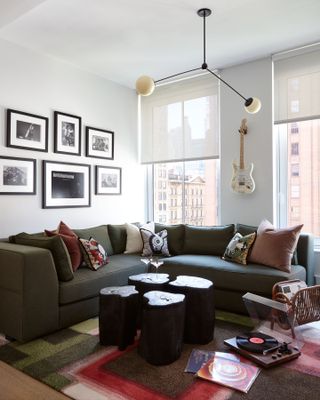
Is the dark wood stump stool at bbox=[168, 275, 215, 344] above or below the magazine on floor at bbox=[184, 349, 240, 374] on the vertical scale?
above

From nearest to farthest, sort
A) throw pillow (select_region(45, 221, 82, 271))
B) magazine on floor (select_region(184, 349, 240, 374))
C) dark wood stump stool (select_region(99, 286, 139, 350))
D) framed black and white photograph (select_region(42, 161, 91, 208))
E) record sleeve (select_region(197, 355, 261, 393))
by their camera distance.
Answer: record sleeve (select_region(197, 355, 261, 393)) < magazine on floor (select_region(184, 349, 240, 374)) < dark wood stump stool (select_region(99, 286, 139, 350)) < throw pillow (select_region(45, 221, 82, 271)) < framed black and white photograph (select_region(42, 161, 91, 208))

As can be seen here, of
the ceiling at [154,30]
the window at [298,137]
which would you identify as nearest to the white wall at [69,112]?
the ceiling at [154,30]

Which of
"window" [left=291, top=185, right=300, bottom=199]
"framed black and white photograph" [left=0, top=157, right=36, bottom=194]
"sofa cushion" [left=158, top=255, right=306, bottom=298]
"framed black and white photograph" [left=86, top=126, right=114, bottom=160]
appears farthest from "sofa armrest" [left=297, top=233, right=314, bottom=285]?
"framed black and white photograph" [left=0, top=157, right=36, bottom=194]

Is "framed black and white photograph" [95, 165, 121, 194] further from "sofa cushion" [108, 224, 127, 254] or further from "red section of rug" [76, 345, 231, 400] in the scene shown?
"red section of rug" [76, 345, 231, 400]

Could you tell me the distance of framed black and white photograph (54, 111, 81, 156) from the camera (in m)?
3.93

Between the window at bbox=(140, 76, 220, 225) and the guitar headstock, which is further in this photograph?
the window at bbox=(140, 76, 220, 225)

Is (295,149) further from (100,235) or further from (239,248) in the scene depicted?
(100,235)

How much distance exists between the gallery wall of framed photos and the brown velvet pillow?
7.34ft

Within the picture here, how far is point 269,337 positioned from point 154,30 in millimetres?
2972

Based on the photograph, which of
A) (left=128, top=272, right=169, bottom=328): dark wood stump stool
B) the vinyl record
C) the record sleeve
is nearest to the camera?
the record sleeve

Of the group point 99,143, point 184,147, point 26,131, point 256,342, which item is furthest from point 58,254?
point 184,147

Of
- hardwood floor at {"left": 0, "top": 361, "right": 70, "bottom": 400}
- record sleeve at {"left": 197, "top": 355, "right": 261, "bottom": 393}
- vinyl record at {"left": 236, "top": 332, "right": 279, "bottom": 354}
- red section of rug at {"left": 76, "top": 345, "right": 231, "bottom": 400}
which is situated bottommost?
hardwood floor at {"left": 0, "top": 361, "right": 70, "bottom": 400}

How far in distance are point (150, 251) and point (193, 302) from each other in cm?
156

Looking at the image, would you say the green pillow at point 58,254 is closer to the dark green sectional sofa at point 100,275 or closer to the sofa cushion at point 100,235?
the dark green sectional sofa at point 100,275
